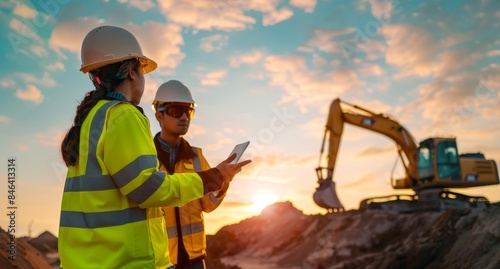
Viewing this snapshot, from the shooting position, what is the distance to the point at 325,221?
1959 cm

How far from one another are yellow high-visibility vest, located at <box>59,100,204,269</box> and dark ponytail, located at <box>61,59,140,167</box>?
0.06 metres

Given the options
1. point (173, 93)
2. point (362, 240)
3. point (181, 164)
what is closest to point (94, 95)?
point (181, 164)

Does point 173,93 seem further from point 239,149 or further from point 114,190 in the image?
point 114,190

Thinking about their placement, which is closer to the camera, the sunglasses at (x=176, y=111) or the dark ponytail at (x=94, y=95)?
the dark ponytail at (x=94, y=95)

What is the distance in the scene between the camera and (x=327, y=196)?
16469 millimetres

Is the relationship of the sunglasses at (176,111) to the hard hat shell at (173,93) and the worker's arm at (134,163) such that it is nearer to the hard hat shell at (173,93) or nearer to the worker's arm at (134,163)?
the hard hat shell at (173,93)

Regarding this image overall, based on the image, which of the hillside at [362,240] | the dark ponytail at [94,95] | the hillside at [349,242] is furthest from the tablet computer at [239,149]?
the hillside at [362,240]

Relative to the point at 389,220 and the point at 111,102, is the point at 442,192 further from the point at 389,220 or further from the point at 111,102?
the point at 111,102

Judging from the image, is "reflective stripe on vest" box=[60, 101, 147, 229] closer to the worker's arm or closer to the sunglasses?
the worker's arm

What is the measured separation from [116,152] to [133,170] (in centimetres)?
10

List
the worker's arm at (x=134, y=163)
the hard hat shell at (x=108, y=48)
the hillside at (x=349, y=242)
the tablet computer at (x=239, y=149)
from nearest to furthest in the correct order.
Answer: the worker's arm at (x=134, y=163) → the hard hat shell at (x=108, y=48) → the tablet computer at (x=239, y=149) → the hillside at (x=349, y=242)

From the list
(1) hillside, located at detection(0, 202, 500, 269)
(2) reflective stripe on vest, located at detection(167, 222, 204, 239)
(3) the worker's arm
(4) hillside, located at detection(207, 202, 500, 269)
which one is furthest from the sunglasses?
(4) hillside, located at detection(207, 202, 500, 269)

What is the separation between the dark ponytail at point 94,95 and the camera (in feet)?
6.12

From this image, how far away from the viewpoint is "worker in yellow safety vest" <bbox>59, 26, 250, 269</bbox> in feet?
5.70
